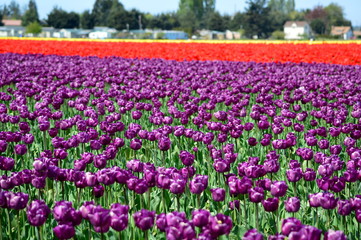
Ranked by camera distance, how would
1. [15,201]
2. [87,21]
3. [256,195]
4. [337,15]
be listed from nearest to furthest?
[15,201] < [256,195] < [87,21] < [337,15]

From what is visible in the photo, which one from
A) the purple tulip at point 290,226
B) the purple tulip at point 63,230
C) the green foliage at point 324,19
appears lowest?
the purple tulip at point 63,230

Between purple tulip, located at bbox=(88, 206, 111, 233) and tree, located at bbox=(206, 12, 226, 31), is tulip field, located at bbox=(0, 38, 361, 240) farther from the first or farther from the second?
tree, located at bbox=(206, 12, 226, 31)

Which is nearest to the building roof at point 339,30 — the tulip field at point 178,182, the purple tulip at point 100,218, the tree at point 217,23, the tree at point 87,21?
the tree at point 217,23

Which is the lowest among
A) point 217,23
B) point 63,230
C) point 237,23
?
point 63,230

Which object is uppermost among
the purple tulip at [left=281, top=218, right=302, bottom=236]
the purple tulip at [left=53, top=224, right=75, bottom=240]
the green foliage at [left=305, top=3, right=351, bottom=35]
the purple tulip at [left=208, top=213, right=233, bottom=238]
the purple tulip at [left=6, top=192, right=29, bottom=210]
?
the green foliage at [left=305, top=3, right=351, bottom=35]

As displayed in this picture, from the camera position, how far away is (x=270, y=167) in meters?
3.74

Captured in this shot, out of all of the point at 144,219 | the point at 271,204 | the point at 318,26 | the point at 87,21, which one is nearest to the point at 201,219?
the point at 144,219

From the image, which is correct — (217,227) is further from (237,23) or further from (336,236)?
(237,23)

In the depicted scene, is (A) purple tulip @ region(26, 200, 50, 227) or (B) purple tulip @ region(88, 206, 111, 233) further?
(A) purple tulip @ region(26, 200, 50, 227)

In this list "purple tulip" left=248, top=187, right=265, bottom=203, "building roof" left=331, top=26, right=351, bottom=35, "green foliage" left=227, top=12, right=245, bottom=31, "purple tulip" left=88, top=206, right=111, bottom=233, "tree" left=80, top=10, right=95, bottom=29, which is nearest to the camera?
"purple tulip" left=88, top=206, right=111, bottom=233

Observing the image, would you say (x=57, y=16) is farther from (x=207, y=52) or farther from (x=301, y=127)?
(x=301, y=127)

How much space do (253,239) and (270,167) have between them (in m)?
1.60

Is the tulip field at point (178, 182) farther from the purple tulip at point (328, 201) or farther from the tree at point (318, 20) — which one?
the tree at point (318, 20)

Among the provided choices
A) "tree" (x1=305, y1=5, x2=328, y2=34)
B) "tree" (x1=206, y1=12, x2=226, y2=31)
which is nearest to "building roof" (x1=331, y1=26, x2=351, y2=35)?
"tree" (x1=305, y1=5, x2=328, y2=34)
